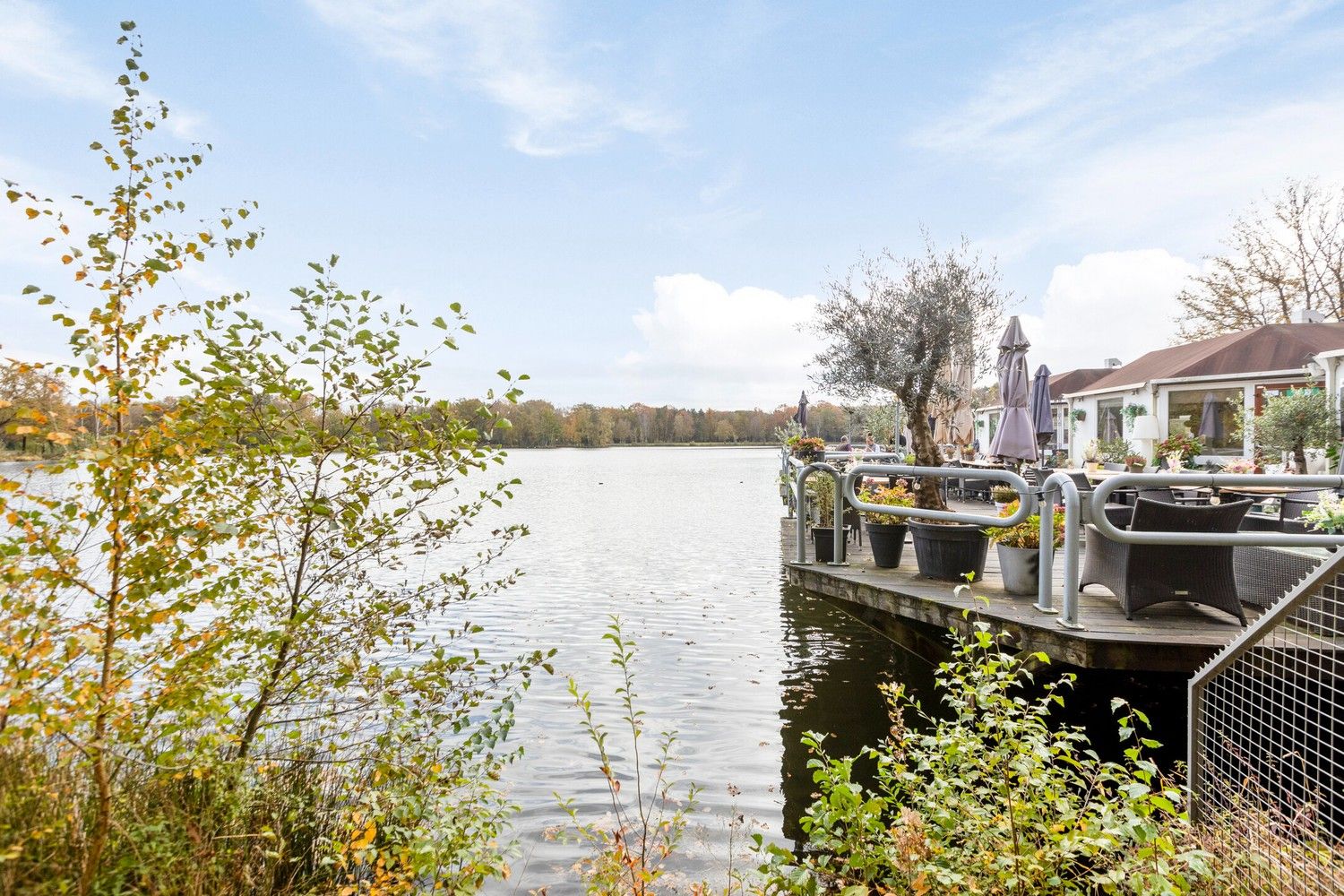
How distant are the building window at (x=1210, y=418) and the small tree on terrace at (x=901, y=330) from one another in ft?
22.1

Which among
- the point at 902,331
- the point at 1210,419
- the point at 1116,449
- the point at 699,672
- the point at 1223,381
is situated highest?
the point at 902,331

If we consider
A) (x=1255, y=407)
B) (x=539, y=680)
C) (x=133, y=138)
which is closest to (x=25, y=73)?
(x=133, y=138)

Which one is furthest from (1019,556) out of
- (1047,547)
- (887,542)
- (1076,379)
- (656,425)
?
(656,425)

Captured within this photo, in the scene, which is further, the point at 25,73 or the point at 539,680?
the point at 539,680

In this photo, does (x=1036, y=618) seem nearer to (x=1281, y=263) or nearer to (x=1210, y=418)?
(x=1210, y=418)

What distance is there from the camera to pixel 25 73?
3.32 meters

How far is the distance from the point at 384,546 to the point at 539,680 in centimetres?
429

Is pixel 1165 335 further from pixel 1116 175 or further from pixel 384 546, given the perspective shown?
pixel 384 546

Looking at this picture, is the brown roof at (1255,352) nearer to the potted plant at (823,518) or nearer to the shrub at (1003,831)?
the potted plant at (823,518)

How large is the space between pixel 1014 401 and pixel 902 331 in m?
2.25

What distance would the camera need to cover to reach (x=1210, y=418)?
15945 millimetres

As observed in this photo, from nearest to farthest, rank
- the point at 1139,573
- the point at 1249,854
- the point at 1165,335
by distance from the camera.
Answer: the point at 1249,854 < the point at 1139,573 < the point at 1165,335

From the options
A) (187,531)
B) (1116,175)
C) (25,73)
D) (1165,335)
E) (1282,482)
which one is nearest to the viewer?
(187,531)

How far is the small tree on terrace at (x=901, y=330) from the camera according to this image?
11.8 metres
